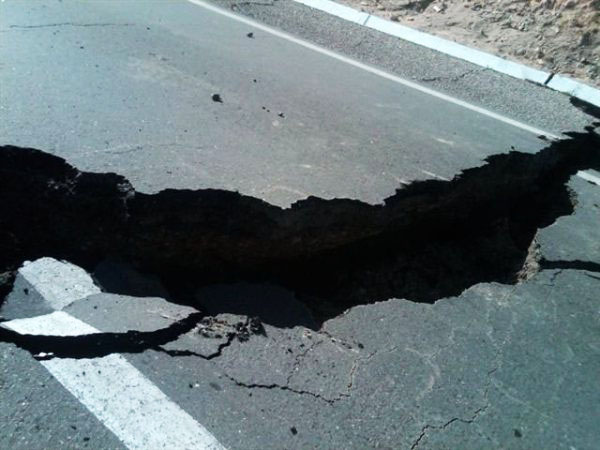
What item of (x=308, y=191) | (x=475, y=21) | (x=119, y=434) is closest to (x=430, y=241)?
(x=308, y=191)

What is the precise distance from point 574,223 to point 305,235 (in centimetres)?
202

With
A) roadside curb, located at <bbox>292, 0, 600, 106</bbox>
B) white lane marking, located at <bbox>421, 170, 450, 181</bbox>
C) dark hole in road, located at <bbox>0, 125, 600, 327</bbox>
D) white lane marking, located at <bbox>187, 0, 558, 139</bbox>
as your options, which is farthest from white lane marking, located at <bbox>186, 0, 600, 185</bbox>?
dark hole in road, located at <bbox>0, 125, 600, 327</bbox>

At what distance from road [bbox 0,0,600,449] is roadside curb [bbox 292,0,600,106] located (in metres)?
0.95

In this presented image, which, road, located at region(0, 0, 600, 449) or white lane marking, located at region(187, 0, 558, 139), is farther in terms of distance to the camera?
white lane marking, located at region(187, 0, 558, 139)

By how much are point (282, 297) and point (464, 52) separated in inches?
197

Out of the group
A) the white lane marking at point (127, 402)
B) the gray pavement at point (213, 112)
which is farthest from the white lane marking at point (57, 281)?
the gray pavement at point (213, 112)

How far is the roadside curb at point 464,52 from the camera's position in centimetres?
615

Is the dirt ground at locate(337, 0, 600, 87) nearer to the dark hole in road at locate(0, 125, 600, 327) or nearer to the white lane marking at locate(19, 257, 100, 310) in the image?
the dark hole in road at locate(0, 125, 600, 327)

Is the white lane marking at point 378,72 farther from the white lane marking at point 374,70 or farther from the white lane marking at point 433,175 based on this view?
the white lane marking at point 433,175

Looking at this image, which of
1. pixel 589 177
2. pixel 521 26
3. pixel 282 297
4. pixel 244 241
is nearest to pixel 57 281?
pixel 244 241

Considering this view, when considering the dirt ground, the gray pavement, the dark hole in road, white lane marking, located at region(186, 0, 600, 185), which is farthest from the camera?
the dirt ground

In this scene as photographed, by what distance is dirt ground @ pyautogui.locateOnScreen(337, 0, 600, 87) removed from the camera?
686 centimetres

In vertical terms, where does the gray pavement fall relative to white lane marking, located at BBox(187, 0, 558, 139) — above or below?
below

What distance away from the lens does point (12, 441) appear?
6.02 feet
